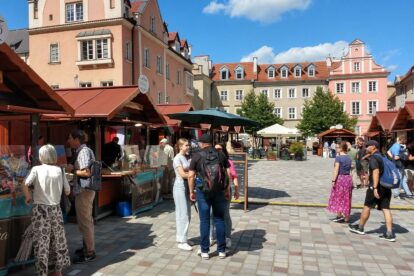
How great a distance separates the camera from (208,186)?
16.9ft

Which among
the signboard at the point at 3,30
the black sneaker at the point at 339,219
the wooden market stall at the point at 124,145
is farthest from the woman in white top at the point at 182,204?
the black sneaker at the point at 339,219

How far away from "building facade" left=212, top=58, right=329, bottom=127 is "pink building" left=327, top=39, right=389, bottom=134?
3.08m

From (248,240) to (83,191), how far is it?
9.75 ft

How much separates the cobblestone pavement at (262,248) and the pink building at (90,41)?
18.8m

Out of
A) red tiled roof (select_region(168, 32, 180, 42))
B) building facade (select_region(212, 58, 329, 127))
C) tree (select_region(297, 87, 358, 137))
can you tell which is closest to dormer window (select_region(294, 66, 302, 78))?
building facade (select_region(212, 58, 329, 127))

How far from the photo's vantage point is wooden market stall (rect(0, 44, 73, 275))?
4668mm

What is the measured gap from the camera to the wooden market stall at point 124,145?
782cm

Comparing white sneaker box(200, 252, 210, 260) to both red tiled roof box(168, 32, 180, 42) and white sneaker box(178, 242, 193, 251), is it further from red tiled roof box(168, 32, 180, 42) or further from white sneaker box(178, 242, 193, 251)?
red tiled roof box(168, 32, 180, 42)

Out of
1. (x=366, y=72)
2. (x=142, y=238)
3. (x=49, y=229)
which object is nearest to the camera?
(x=49, y=229)

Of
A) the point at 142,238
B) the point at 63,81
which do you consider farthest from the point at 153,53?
the point at 142,238

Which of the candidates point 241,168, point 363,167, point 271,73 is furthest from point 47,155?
point 271,73

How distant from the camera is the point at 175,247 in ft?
19.7

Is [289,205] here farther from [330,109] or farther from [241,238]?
[330,109]

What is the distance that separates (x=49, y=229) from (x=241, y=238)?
336 centimetres
